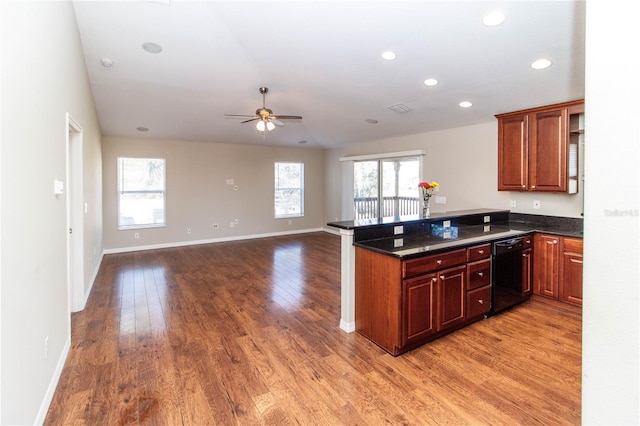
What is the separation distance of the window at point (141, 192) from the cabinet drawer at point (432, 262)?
6230mm

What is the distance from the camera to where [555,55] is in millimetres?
→ 3137

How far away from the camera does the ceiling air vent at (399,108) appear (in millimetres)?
5018

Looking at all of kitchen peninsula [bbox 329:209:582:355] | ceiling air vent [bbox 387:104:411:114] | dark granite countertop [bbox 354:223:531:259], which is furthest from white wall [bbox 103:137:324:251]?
dark granite countertop [bbox 354:223:531:259]

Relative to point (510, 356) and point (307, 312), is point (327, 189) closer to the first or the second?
point (307, 312)

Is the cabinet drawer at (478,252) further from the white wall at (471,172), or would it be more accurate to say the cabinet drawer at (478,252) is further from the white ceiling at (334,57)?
the white ceiling at (334,57)

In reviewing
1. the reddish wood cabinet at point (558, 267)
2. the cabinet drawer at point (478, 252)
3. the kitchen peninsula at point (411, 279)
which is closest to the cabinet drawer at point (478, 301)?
the kitchen peninsula at point (411, 279)

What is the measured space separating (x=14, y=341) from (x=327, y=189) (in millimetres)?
7826

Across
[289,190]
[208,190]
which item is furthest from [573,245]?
[208,190]

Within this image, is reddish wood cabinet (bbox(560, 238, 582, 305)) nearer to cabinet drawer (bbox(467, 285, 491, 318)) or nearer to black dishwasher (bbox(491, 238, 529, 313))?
black dishwasher (bbox(491, 238, 529, 313))

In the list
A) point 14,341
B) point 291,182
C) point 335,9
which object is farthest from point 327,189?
point 14,341

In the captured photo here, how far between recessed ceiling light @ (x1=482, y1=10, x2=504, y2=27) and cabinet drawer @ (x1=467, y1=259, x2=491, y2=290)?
7.08 feet

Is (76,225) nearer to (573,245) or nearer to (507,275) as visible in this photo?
(507,275)

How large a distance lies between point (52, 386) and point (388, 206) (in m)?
6.36

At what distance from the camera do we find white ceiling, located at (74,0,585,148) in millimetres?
2896
